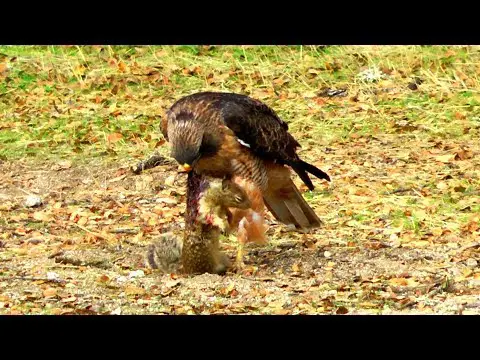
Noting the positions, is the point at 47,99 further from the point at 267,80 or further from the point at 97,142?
the point at 267,80

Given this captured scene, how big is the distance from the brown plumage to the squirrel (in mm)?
101

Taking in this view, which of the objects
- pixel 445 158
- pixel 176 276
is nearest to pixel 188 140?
pixel 176 276

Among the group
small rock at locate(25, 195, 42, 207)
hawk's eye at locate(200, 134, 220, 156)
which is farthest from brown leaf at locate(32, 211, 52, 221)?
hawk's eye at locate(200, 134, 220, 156)

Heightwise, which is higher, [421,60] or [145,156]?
[421,60]

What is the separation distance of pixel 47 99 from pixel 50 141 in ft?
4.53

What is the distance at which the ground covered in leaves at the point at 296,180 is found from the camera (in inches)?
255

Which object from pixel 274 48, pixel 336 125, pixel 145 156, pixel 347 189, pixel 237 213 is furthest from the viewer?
pixel 274 48

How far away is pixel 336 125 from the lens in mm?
10688

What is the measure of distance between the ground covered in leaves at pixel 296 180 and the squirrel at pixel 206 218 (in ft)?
0.66

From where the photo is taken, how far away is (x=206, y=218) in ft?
22.9

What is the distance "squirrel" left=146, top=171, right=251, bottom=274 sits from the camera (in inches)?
273

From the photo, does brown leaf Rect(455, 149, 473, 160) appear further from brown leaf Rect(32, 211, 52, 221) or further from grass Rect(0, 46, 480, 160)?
brown leaf Rect(32, 211, 52, 221)

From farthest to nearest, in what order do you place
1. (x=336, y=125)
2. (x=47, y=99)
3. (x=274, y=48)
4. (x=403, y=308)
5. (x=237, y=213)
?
(x=274, y=48)
(x=47, y=99)
(x=336, y=125)
(x=237, y=213)
(x=403, y=308)

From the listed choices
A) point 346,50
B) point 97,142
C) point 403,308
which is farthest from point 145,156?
point 403,308
